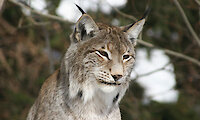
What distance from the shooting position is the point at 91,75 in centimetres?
375

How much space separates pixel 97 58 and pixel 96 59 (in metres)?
0.02

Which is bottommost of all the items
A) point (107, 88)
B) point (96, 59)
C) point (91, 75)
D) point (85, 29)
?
point (107, 88)

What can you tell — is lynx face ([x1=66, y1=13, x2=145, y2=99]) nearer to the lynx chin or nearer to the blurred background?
the lynx chin

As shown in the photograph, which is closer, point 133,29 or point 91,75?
point 91,75

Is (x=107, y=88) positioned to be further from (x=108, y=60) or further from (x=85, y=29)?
(x=85, y=29)

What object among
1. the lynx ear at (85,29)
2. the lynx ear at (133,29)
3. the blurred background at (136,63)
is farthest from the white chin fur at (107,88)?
the blurred background at (136,63)

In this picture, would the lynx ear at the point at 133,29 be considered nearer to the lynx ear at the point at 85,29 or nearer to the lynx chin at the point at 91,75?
the lynx chin at the point at 91,75

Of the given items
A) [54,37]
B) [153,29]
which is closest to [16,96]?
[54,37]

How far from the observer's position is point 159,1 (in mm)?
7219

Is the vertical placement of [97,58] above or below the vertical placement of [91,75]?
above

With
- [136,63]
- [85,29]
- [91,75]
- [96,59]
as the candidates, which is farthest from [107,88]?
[136,63]

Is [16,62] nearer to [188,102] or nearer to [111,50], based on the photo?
[188,102]

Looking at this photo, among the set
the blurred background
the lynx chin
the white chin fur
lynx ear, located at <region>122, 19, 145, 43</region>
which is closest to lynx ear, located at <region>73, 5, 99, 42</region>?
the lynx chin

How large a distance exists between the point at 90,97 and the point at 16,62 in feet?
18.3
